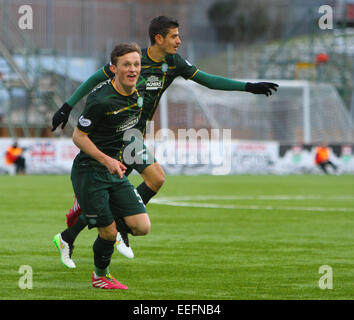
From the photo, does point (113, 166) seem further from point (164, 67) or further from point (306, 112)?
point (306, 112)

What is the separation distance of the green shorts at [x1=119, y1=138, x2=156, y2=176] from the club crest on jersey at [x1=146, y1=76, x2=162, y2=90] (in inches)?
27.1

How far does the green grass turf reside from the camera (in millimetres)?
7945

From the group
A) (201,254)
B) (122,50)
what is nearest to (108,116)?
(122,50)

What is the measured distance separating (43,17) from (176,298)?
3846cm

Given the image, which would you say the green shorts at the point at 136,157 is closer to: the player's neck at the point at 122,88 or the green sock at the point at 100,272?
the player's neck at the point at 122,88

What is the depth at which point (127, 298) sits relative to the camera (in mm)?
7500

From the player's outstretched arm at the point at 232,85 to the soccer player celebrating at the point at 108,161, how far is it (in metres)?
2.00

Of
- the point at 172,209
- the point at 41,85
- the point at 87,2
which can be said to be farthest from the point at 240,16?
the point at 172,209

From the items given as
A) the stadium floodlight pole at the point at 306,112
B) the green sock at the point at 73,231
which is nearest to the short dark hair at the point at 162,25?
the green sock at the point at 73,231

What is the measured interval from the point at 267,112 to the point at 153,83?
3331 cm

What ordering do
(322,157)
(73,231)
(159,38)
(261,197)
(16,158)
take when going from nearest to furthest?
(73,231) < (159,38) < (261,197) < (16,158) < (322,157)

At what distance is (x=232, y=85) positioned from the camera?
1014cm

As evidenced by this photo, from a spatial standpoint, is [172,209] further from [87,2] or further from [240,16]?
[240,16]

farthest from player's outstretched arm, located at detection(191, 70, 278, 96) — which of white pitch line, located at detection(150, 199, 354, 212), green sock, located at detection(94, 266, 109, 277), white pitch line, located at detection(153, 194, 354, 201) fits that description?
white pitch line, located at detection(153, 194, 354, 201)
